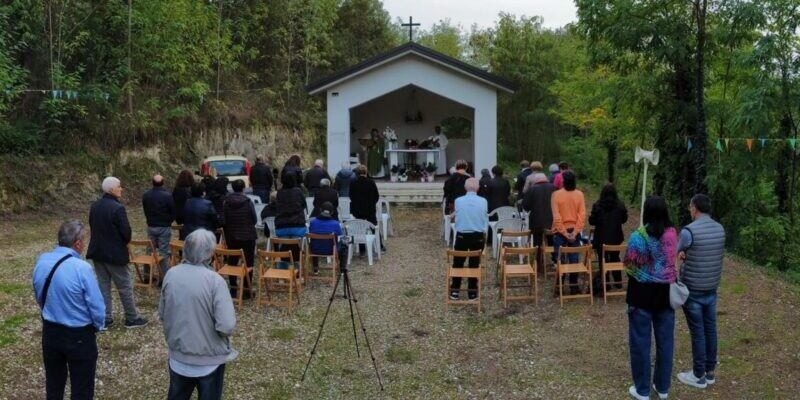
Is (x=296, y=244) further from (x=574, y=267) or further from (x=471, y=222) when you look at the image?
(x=574, y=267)

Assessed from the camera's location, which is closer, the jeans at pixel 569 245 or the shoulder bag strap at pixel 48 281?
the shoulder bag strap at pixel 48 281

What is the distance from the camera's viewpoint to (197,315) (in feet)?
12.1

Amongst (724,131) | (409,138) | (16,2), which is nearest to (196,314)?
(724,131)

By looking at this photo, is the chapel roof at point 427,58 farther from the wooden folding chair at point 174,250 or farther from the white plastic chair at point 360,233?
the wooden folding chair at point 174,250

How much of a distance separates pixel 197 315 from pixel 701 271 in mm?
3708

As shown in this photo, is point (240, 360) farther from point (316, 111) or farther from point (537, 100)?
point (537, 100)

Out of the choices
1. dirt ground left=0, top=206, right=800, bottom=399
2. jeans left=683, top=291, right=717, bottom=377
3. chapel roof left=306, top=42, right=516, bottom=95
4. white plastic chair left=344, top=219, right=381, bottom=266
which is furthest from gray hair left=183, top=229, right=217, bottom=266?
chapel roof left=306, top=42, right=516, bottom=95

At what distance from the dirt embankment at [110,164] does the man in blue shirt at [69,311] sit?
38.1 ft

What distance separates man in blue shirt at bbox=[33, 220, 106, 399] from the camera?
4.01 metres

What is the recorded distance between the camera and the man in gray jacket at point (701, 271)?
5027 millimetres

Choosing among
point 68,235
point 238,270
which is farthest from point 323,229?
point 68,235

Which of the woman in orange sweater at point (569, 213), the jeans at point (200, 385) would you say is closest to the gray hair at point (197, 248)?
the jeans at point (200, 385)

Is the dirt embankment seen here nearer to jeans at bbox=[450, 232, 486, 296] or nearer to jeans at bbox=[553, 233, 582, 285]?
jeans at bbox=[450, 232, 486, 296]

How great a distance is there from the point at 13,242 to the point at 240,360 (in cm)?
790
